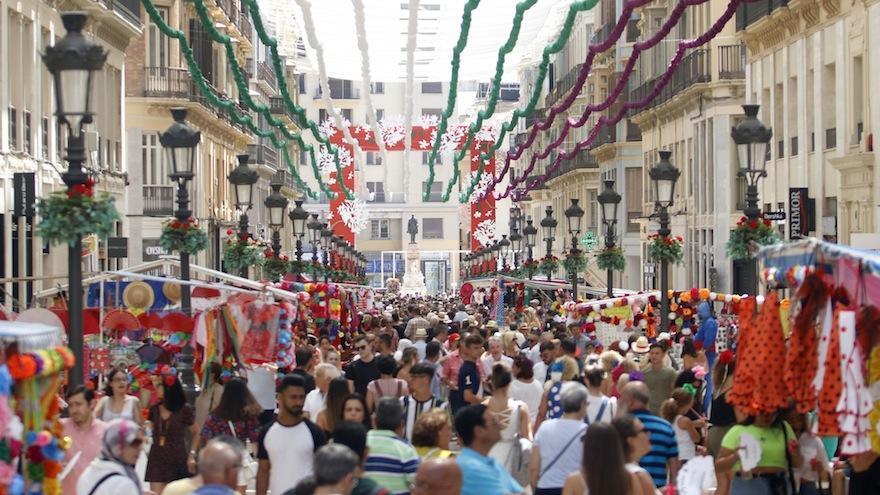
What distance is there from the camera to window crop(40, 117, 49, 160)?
120ft

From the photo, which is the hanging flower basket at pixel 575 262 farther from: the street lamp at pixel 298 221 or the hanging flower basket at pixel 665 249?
the hanging flower basket at pixel 665 249

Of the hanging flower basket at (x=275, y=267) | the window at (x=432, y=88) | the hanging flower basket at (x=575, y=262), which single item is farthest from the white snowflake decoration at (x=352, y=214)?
the hanging flower basket at (x=275, y=267)

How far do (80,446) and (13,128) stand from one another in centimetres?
2206

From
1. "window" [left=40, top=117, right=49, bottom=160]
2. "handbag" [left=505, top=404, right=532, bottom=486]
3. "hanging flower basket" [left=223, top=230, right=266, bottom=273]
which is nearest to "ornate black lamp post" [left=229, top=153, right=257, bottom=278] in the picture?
"hanging flower basket" [left=223, top=230, right=266, bottom=273]

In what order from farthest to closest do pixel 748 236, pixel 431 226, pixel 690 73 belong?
pixel 431 226 < pixel 690 73 < pixel 748 236

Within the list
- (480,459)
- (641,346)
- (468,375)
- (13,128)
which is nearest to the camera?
(480,459)

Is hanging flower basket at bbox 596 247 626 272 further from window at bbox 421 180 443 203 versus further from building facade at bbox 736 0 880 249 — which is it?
window at bbox 421 180 443 203

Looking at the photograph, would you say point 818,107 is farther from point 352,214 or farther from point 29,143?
point 352,214

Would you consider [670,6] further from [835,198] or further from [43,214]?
[43,214]

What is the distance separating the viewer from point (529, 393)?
55.9ft

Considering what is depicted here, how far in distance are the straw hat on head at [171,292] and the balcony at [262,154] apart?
54.7 m

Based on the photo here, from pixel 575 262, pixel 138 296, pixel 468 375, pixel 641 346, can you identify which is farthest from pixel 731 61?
pixel 468 375

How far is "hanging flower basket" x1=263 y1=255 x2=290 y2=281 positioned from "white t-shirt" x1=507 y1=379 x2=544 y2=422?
59.0ft

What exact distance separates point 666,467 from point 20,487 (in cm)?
482
